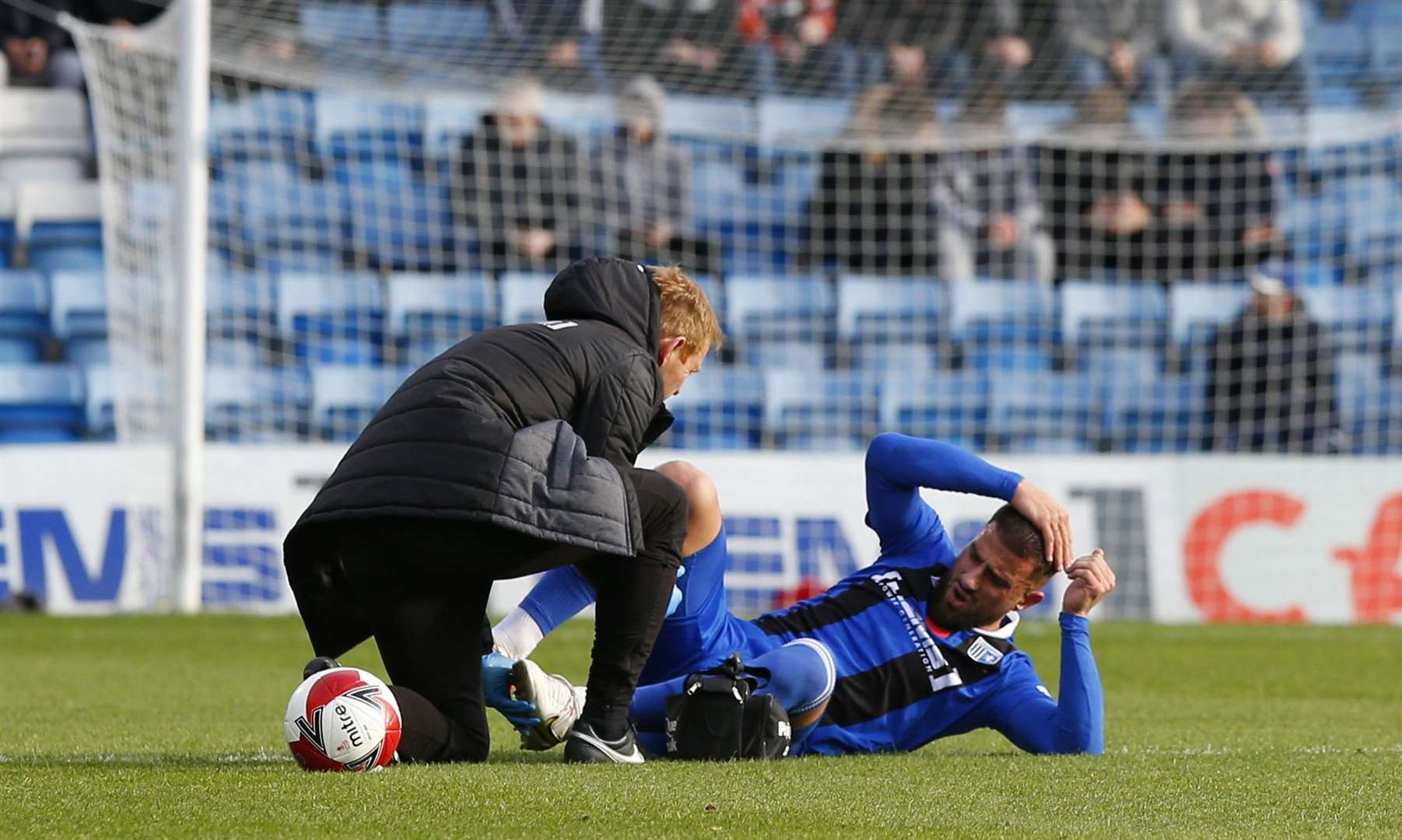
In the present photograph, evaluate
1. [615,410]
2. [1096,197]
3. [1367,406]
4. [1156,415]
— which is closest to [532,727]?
[615,410]

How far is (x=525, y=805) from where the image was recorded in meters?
3.28

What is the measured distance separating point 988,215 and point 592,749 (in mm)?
10041

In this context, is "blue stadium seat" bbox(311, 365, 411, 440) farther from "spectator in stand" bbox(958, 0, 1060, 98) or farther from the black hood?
the black hood

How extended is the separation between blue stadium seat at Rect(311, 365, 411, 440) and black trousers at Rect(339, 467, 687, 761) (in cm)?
843

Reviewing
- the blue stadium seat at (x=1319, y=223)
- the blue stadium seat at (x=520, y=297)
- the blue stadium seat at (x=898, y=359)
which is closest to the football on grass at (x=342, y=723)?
the blue stadium seat at (x=520, y=297)

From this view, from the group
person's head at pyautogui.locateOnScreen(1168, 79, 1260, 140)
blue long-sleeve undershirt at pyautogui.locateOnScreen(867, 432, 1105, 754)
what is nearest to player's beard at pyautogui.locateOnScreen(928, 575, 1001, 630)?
blue long-sleeve undershirt at pyautogui.locateOnScreen(867, 432, 1105, 754)

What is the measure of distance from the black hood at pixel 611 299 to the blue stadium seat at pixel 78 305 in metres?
9.53

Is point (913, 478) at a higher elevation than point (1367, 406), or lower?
higher

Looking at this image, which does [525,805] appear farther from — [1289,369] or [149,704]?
[1289,369]

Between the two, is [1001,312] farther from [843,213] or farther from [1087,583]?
[1087,583]

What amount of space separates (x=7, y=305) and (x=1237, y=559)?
824cm

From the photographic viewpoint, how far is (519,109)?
12672 millimetres

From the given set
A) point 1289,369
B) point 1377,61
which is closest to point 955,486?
point 1289,369

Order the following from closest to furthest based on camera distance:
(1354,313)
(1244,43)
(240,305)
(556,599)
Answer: (556,599) → (240,305) → (1354,313) → (1244,43)
